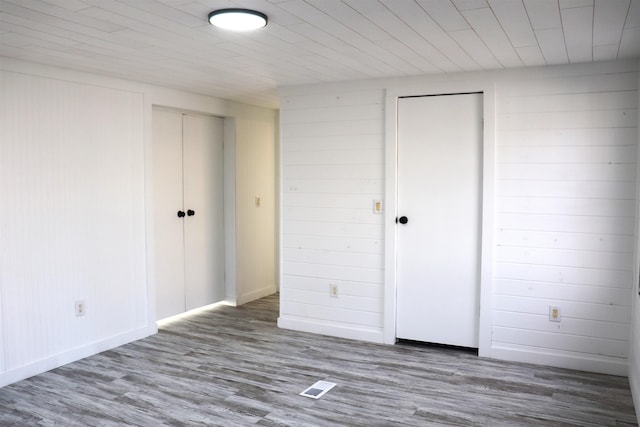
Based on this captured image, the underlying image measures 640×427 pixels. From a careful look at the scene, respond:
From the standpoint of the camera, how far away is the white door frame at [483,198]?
399 centimetres

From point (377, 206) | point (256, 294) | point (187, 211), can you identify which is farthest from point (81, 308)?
point (377, 206)

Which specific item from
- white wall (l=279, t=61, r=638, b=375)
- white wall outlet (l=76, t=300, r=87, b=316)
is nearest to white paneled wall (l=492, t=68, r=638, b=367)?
white wall (l=279, t=61, r=638, b=375)

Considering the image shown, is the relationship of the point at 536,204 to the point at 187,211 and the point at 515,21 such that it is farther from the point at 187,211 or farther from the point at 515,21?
the point at 187,211

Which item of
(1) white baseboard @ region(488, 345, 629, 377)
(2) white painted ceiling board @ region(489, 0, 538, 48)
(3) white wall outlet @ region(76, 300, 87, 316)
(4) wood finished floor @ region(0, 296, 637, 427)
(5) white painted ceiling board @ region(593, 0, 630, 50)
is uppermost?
(2) white painted ceiling board @ region(489, 0, 538, 48)

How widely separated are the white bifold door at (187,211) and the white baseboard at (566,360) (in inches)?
114

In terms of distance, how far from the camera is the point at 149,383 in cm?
356

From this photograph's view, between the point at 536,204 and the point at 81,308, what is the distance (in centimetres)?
345

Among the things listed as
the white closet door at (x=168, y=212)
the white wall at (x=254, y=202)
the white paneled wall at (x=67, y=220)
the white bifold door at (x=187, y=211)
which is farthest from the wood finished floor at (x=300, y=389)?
the white wall at (x=254, y=202)

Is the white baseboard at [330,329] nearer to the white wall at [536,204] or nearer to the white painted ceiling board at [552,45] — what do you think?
the white wall at [536,204]

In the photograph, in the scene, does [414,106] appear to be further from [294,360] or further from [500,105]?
[294,360]

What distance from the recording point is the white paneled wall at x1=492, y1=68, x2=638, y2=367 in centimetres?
366

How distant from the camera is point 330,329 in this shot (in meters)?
4.66

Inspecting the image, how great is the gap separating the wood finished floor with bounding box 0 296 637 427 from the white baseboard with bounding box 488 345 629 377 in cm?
7

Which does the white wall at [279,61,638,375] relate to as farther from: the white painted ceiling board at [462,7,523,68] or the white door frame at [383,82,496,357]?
the white painted ceiling board at [462,7,523,68]
